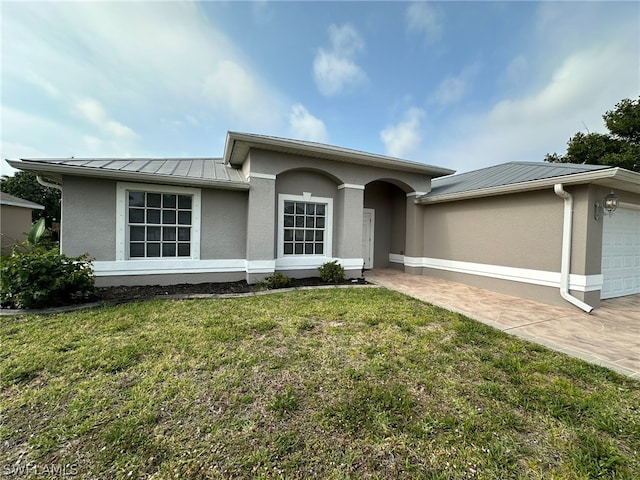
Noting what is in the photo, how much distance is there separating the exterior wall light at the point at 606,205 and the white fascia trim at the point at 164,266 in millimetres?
8135

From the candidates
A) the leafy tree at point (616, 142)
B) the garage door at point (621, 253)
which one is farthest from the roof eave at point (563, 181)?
the leafy tree at point (616, 142)

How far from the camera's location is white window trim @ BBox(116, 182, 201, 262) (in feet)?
19.6

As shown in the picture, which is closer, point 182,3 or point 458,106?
point 182,3

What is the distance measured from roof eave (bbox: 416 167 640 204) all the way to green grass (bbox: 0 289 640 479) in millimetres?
3701

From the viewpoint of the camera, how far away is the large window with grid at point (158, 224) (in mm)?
6215

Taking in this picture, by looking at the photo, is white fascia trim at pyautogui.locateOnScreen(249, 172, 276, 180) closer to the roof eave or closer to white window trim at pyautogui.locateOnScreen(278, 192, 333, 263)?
white window trim at pyautogui.locateOnScreen(278, 192, 333, 263)

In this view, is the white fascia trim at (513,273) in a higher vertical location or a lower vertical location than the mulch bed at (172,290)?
higher

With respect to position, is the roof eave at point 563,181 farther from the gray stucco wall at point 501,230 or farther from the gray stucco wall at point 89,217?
the gray stucco wall at point 89,217

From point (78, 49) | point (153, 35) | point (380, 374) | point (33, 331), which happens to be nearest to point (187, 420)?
point (380, 374)

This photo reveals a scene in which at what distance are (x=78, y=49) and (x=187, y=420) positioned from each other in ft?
30.1

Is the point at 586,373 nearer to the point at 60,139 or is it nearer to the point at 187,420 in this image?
the point at 187,420

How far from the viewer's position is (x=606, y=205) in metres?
5.31

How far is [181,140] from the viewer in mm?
13469

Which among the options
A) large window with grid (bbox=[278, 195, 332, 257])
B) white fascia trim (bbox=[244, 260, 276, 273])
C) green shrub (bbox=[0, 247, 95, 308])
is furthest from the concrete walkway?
green shrub (bbox=[0, 247, 95, 308])
